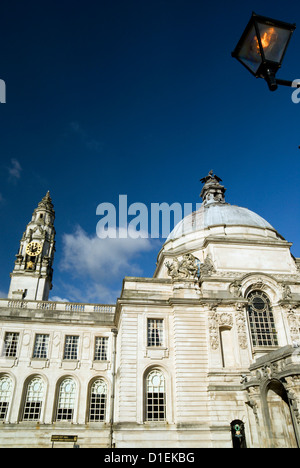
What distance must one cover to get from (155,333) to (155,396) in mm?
4449

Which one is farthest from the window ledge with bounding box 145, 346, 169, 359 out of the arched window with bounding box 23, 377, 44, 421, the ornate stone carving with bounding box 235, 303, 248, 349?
the arched window with bounding box 23, 377, 44, 421

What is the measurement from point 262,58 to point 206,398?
75.0 feet

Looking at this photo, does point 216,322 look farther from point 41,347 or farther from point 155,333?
point 41,347

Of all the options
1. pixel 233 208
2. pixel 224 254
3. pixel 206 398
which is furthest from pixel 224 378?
pixel 233 208

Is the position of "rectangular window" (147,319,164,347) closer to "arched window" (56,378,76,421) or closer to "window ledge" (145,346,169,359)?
"window ledge" (145,346,169,359)

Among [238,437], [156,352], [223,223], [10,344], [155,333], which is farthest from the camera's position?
[223,223]

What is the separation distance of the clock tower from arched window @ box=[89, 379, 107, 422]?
2286 centimetres

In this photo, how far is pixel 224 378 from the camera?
23.5 metres

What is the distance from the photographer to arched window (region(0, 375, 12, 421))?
1087 inches

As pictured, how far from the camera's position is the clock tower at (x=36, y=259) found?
50469mm

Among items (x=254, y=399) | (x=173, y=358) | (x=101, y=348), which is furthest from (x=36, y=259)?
(x=254, y=399)

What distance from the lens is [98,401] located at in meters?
29.7

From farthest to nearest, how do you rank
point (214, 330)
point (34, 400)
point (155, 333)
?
point (34, 400), point (155, 333), point (214, 330)

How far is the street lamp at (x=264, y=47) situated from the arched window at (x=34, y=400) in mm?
30597
